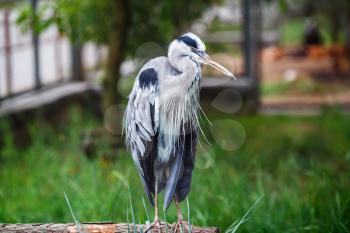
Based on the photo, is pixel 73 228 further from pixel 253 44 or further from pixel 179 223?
pixel 253 44

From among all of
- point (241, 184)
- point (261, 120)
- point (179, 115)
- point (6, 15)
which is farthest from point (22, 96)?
point (179, 115)

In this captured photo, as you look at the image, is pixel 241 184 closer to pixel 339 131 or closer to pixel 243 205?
pixel 243 205

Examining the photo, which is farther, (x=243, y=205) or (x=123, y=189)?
(x=123, y=189)

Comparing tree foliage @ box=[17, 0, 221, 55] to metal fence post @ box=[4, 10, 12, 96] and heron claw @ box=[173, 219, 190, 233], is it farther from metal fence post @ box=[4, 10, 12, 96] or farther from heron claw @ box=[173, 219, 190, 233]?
heron claw @ box=[173, 219, 190, 233]

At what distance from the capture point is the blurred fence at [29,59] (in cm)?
707

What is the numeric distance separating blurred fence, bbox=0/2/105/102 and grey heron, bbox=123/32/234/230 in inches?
165

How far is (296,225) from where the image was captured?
3684 millimetres

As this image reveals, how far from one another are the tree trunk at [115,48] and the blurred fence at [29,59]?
3.15ft

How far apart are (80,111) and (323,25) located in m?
8.07

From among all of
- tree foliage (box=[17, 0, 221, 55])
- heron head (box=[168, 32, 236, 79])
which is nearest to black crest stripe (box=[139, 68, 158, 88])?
heron head (box=[168, 32, 236, 79])

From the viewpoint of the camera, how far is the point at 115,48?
5914 mm

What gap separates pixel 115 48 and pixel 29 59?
2067mm

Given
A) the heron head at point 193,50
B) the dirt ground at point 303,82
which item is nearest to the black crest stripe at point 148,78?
the heron head at point 193,50

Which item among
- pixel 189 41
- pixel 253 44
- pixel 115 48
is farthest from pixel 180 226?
pixel 253 44
